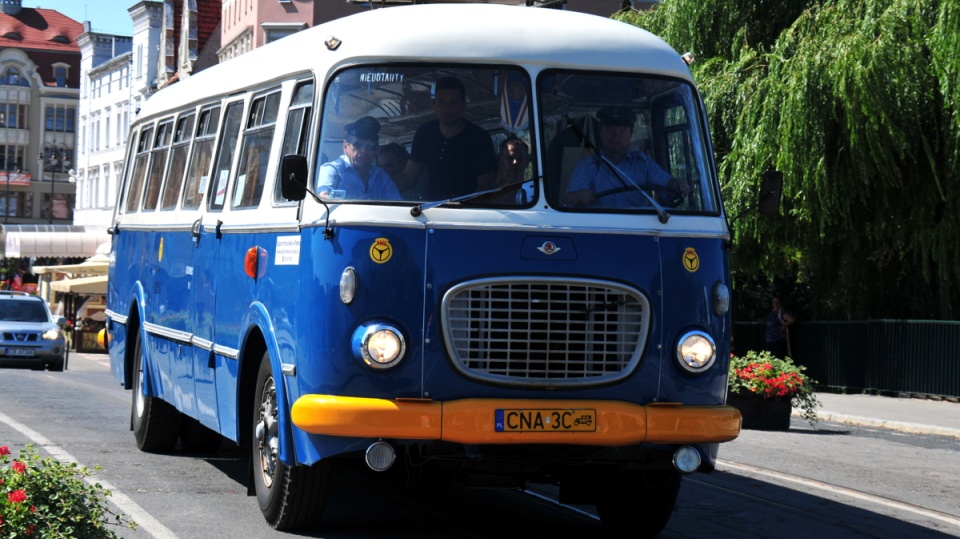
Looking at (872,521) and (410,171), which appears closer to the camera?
(410,171)

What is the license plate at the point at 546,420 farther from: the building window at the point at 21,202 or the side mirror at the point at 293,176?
the building window at the point at 21,202

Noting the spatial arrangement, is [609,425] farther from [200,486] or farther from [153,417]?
[153,417]

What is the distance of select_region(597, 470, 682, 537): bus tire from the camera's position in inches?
388

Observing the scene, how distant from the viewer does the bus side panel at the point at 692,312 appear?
9.01 m

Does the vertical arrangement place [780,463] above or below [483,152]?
below

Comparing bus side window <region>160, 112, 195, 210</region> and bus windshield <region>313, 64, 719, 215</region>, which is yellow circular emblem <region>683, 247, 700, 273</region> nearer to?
bus windshield <region>313, 64, 719, 215</region>

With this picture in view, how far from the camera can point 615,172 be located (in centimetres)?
923

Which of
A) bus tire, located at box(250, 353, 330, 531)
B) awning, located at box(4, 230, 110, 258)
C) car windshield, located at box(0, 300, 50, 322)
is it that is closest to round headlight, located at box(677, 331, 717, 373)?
bus tire, located at box(250, 353, 330, 531)

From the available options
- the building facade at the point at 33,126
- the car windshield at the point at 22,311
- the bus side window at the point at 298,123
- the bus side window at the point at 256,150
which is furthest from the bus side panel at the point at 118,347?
the building facade at the point at 33,126

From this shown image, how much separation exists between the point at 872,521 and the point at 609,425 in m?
2.97

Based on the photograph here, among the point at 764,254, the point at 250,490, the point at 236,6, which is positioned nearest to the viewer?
the point at 250,490

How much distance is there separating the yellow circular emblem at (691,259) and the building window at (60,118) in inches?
5285

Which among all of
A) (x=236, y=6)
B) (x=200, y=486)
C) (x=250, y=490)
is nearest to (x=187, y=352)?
(x=200, y=486)

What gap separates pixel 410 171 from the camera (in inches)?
355
